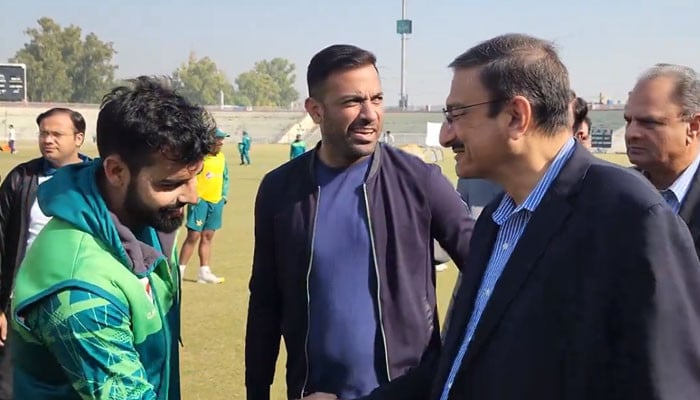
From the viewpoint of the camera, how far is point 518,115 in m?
1.99

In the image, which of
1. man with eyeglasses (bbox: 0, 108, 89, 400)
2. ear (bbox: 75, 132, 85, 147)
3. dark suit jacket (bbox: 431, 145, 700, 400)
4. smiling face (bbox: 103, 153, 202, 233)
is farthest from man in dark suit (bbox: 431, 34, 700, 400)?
ear (bbox: 75, 132, 85, 147)

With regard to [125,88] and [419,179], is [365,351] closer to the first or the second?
[419,179]

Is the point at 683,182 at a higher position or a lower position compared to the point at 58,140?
lower

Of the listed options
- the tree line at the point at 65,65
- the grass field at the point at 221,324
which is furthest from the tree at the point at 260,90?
the grass field at the point at 221,324

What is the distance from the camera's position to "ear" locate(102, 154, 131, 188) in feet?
7.08

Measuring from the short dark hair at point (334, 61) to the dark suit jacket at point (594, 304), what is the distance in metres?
1.42

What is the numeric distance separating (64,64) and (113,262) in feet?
326

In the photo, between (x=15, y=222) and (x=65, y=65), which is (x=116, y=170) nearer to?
(x=15, y=222)

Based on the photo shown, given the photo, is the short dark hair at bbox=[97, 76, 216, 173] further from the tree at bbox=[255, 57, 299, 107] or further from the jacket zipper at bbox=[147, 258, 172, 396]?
the tree at bbox=[255, 57, 299, 107]

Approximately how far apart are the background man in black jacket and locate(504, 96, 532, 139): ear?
3.33ft

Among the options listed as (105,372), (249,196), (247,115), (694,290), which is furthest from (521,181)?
(247,115)

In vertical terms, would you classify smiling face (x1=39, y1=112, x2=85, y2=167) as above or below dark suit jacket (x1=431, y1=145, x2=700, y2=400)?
above

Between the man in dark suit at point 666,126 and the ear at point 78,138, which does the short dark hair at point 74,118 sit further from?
the man in dark suit at point 666,126

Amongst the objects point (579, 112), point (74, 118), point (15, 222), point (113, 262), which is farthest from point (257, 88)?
point (113, 262)
